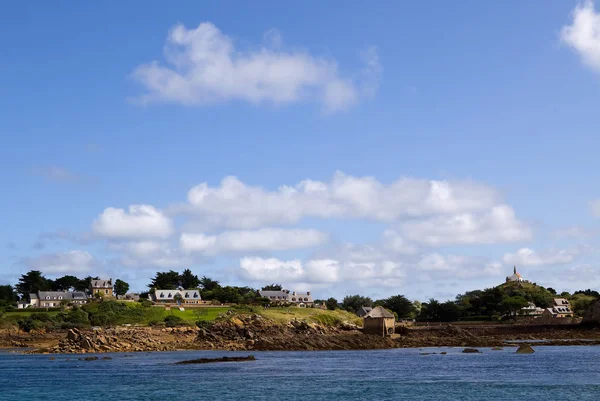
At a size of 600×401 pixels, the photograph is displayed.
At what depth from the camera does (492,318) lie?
6624 inches

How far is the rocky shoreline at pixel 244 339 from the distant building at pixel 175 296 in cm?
4957

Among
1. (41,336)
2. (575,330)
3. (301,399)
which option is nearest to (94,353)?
(41,336)

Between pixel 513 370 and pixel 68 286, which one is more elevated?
pixel 68 286

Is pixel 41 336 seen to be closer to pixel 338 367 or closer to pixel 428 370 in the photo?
pixel 338 367

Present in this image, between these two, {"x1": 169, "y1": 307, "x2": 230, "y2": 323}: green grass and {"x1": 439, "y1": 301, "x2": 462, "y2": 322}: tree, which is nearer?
{"x1": 169, "y1": 307, "x2": 230, "y2": 323}: green grass

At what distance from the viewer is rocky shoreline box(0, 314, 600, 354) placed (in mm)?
96312

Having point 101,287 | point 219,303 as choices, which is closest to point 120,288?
point 101,287

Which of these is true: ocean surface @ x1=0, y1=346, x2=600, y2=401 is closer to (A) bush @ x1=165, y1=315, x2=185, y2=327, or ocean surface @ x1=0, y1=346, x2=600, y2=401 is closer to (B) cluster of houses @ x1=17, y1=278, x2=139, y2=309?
(A) bush @ x1=165, y1=315, x2=185, y2=327

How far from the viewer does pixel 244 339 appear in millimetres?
104125

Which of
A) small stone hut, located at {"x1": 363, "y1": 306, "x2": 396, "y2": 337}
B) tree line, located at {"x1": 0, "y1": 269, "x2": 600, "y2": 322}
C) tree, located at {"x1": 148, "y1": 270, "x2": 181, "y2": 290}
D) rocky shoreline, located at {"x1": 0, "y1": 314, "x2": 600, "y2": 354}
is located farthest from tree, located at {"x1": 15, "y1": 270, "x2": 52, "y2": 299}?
small stone hut, located at {"x1": 363, "y1": 306, "x2": 396, "y2": 337}

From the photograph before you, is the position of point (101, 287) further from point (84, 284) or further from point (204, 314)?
point (204, 314)

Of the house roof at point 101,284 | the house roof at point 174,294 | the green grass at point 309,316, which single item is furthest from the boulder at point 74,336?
the house roof at point 101,284

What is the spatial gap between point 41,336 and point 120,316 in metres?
16.6

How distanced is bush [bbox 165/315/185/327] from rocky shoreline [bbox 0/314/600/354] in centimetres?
430
